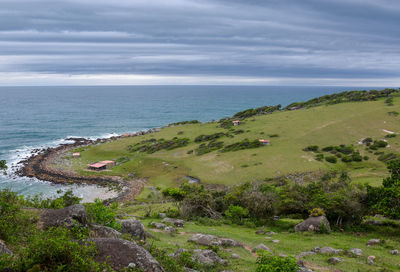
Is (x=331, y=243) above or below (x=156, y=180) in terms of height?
above

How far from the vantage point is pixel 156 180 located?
215ft

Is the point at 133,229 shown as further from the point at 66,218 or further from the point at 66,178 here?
the point at 66,178

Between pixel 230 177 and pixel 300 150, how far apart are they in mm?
23361

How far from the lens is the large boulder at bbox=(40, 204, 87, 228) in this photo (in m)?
13.9

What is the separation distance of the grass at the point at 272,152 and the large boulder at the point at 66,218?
45.7 meters

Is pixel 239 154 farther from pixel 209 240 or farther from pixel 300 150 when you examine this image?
pixel 209 240

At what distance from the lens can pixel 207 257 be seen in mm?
17562

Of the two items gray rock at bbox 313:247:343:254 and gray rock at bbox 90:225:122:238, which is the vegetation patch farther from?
gray rock at bbox 90:225:122:238

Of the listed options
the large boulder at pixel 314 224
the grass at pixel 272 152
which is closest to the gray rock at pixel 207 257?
the large boulder at pixel 314 224

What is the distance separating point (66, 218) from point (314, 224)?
74.1 feet

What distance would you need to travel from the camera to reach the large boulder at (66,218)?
1385 centimetres

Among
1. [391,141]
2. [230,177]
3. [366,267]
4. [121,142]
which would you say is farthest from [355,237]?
[121,142]

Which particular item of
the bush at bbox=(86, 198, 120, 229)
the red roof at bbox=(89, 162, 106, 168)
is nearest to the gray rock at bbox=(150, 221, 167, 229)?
the bush at bbox=(86, 198, 120, 229)

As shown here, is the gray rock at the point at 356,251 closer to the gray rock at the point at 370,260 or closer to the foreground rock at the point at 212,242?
the gray rock at the point at 370,260
